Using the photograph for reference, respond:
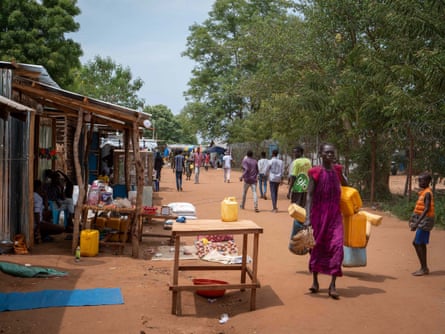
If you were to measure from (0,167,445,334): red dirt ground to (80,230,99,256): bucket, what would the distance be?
151 mm

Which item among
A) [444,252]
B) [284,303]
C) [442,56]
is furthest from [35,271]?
[442,56]

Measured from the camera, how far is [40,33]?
829 inches

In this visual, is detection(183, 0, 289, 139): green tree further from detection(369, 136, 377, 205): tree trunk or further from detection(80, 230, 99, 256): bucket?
detection(80, 230, 99, 256): bucket

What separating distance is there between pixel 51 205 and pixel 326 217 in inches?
253

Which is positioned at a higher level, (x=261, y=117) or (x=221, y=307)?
(x=261, y=117)

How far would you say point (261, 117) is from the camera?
20.3 meters

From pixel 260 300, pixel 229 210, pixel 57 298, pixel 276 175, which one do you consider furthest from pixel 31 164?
pixel 276 175

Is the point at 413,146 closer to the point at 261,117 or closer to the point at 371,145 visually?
the point at 371,145

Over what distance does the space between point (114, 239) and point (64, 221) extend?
173 cm

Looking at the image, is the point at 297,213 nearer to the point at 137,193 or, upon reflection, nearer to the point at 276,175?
the point at 137,193

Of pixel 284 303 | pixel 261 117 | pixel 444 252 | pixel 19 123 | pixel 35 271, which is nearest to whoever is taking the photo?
pixel 284 303

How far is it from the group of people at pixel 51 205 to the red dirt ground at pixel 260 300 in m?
0.38

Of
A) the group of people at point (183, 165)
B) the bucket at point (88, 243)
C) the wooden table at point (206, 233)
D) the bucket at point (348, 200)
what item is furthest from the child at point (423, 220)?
the group of people at point (183, 165)

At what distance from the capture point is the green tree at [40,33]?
800 inches
